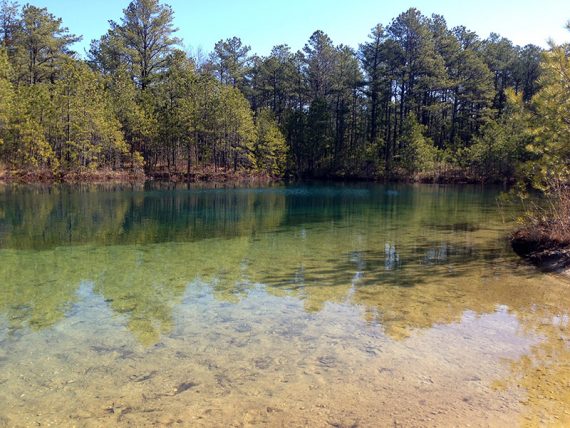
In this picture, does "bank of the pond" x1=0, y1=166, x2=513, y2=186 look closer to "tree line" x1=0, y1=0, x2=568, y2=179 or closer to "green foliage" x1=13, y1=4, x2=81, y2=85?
"tree line" x1=0, y1=0, x2=568, y2=179

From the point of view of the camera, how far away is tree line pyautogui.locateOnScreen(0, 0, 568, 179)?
50.1 metres

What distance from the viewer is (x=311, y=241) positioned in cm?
1579

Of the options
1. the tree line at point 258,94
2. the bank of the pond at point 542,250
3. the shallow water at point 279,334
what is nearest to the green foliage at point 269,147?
the tree line at point 258,94

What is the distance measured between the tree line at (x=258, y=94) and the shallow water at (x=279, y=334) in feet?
128

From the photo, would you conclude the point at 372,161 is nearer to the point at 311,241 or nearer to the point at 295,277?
the point at 311,241

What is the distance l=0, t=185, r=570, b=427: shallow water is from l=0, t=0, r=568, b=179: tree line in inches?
1537

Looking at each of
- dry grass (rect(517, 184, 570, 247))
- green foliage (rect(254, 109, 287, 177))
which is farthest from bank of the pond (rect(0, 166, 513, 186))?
dry grass (rect(517, 184, 570, 247))

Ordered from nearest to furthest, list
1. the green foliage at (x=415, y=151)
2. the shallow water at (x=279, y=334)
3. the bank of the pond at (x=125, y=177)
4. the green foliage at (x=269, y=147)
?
the shallow water at (x=279, y=334), the bank of the pond at (x=125, y=177), the green foliage at (x=415, y=151), the green foliage at (x=269, y=147)

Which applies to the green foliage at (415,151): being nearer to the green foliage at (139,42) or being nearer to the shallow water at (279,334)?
the green foliage at (139,42)

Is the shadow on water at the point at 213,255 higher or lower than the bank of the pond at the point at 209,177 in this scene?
lower

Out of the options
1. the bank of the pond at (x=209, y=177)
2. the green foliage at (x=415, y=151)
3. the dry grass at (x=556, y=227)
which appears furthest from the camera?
the green foliage at (x=415, y=151)

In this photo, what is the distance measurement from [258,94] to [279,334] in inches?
2823

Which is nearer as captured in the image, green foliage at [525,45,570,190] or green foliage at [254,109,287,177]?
green foliage at [525,45,570,190]

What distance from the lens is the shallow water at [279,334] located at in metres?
4.79
